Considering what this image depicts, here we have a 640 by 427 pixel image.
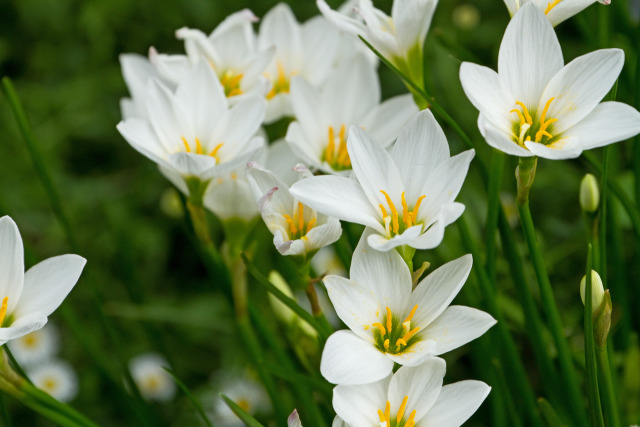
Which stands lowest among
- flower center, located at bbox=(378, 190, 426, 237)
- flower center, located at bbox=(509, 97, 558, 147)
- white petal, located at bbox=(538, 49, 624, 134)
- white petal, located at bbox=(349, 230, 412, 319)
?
white petal, located at bbox=(349, 230, 412, 319)

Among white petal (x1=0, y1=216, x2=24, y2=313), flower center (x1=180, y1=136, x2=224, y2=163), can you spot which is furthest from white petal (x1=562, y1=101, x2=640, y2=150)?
white petal (x1=0, y1=216, x2=24, y2=313)

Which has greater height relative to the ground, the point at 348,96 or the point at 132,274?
the point at 348,96

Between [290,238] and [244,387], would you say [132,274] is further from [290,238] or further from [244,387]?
[290,238]

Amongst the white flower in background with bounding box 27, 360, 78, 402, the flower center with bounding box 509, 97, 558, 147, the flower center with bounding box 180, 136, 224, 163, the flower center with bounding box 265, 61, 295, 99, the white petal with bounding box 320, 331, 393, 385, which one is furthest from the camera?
the white flower in background with bounding box 27, 360, 78, 402

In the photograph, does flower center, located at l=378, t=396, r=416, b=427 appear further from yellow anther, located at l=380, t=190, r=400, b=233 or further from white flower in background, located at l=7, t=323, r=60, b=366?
white flower in background, located at l=7, t=323, r=60, b=366

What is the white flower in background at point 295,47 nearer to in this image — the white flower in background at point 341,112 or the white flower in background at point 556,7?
the white flower in background at point 341,112

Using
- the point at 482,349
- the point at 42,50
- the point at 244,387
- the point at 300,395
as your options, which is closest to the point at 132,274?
the point at 244,387

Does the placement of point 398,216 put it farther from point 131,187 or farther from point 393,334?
point 131,187
